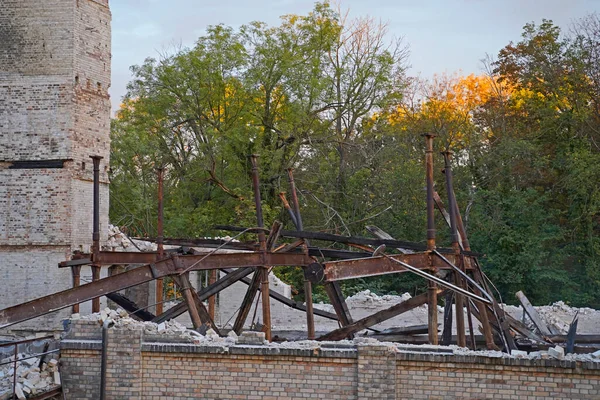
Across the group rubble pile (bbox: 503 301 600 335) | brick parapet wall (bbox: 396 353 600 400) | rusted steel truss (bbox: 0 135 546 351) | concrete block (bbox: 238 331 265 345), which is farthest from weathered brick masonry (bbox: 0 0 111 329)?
rubble pile (bbox: 503 301 600 335)

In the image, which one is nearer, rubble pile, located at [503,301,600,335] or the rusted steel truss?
the rusted steel truss

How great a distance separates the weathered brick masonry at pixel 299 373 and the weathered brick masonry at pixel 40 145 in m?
6.55

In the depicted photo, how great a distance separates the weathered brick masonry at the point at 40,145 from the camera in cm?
1703

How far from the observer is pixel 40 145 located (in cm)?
1716

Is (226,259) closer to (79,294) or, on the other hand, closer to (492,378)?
(79,294)

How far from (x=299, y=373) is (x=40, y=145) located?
9.51 metres

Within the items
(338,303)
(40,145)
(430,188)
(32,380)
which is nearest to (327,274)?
(430,188)

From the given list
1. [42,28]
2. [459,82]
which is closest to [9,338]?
[42,28]

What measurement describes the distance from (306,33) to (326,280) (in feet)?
68.7

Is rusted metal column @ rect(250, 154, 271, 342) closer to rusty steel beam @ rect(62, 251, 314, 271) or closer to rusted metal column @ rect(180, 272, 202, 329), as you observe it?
rusty steel beam @ rect(62, 251, 314, 271)

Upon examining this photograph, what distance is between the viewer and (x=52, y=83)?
17203mm

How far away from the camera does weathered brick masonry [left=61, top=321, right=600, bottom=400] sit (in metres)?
9.73

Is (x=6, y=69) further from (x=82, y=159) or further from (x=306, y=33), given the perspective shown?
(x=306, y=33)

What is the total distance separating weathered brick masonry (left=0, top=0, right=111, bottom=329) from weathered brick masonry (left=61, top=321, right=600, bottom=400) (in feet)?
21.5
